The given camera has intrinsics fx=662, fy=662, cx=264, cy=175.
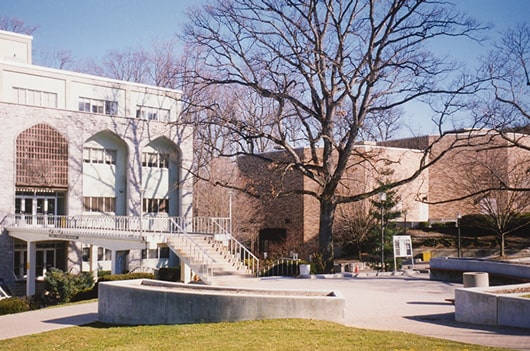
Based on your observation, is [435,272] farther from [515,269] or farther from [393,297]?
[393,297]

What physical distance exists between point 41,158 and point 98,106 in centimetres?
664

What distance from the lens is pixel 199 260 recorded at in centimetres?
2608

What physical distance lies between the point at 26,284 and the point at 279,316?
29.6 m

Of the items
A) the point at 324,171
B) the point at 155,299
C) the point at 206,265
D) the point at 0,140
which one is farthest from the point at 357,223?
the point at 155,299

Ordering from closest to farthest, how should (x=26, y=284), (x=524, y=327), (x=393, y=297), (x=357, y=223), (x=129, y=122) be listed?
1. (x=524, y=327)
2. (x=393, y=297)
3. (x=26, y=284)
4. (x=357, y=223)
5. (x=129, y=122)

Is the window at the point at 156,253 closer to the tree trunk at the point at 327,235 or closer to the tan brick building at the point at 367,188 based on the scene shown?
the tan brick building at the point at 367,188

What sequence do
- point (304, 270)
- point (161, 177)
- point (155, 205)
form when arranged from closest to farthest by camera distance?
point (304, 270), point (155, 205), point (161, 177)

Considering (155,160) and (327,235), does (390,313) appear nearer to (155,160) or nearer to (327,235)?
(327,235)

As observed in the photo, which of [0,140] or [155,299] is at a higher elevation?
[0,140]

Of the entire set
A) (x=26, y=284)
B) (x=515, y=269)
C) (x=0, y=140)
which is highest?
(x=0, y=140)

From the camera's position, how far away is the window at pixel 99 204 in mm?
44906

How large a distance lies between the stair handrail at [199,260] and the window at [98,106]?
22043mm

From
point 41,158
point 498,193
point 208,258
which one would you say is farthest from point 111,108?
point 498,193

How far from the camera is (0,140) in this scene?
133 feet
